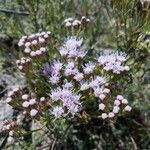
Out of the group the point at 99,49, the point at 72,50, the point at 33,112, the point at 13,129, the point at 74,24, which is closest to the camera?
the point at 33,112

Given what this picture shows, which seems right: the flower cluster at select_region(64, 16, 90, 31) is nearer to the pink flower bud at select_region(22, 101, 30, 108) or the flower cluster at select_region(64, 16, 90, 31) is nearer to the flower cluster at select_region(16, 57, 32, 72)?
the flower cluster at select_region(16, 57, 32, 72)

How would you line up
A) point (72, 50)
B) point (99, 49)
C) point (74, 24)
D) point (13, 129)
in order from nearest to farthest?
point (13, 129), point (72, 50), point (74, 24), point (99, 49)

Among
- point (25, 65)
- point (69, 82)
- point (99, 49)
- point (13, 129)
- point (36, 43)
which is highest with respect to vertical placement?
point (36, 43)

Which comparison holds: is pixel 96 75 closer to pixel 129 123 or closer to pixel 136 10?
pixel 136 10

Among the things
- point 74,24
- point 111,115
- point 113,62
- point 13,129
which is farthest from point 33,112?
point 74,24

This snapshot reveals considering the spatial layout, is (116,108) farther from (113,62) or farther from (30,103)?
(30,103)

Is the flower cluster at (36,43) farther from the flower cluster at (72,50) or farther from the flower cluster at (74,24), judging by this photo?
the flower cluster at (74,24)

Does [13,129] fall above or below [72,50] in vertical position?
below

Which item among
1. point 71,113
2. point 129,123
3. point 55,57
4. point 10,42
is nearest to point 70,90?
point 71,113
